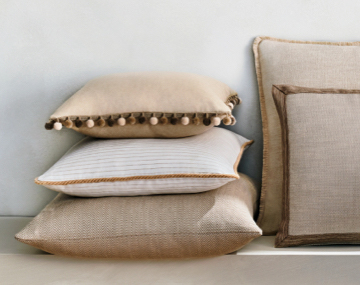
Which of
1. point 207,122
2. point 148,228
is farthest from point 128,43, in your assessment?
point 148,228

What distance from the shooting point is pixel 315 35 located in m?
1.10

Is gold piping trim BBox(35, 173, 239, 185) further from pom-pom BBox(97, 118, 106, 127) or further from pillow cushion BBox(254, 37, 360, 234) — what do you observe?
pillow cushion BBox(254, 37, 360, 234)

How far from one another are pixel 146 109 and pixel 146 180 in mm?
183

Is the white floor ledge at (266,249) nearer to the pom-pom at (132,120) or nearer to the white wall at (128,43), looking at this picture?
the white wall at (128,43)

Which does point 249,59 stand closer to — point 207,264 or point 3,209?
point 207,264

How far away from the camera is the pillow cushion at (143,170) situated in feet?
2.64

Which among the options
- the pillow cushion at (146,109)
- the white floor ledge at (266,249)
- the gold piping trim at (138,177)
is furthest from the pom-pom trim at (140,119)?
the white floor ledge at (266,249)

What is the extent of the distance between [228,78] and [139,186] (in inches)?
20.5

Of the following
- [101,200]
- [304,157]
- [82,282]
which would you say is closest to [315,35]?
[304,157]

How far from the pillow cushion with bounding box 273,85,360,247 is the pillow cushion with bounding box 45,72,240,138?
0.19 m

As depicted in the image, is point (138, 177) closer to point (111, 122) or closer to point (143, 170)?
point (143, 170)

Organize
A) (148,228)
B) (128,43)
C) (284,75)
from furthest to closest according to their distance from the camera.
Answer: (128,43) < (284,75) < (148,228)

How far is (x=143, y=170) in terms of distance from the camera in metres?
0.81

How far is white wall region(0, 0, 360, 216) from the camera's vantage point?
3.59ft
